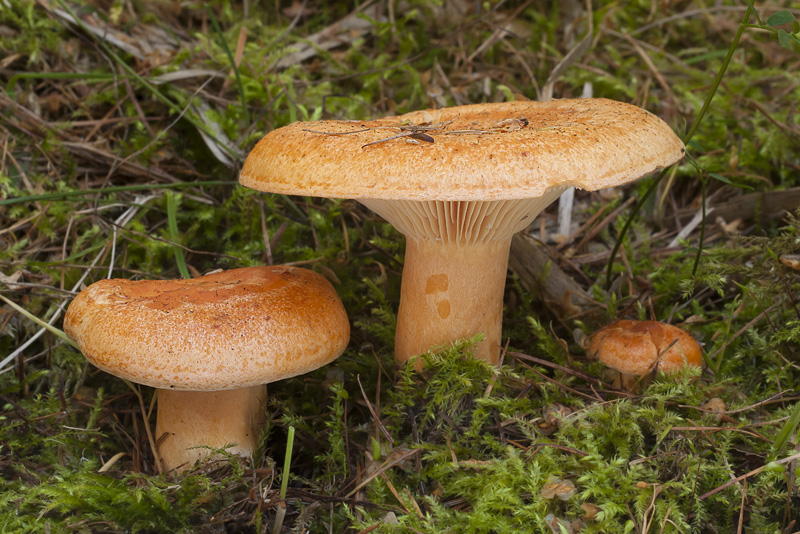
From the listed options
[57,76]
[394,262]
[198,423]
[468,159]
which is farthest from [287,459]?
[57,76]

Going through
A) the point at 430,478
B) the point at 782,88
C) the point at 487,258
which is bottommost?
the point at 430,478

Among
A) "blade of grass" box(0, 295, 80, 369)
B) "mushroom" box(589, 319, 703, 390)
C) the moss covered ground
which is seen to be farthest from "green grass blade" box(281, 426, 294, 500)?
"mushroom" box(589, 319, 703, 390)

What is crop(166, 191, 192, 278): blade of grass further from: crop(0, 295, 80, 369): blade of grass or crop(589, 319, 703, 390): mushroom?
crop(589, 319, 703, 390): mushroom

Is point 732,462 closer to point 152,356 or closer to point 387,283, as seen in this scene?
point 387,283

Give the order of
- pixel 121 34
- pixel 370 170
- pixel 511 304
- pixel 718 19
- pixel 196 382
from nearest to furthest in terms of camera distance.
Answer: pixel 370 170 → pixel 196 382 → pixel 511 304 → pixel 121 34 → pixel 718 19

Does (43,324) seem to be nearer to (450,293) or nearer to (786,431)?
(450,293)

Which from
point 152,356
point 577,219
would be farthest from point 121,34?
point 577,219
